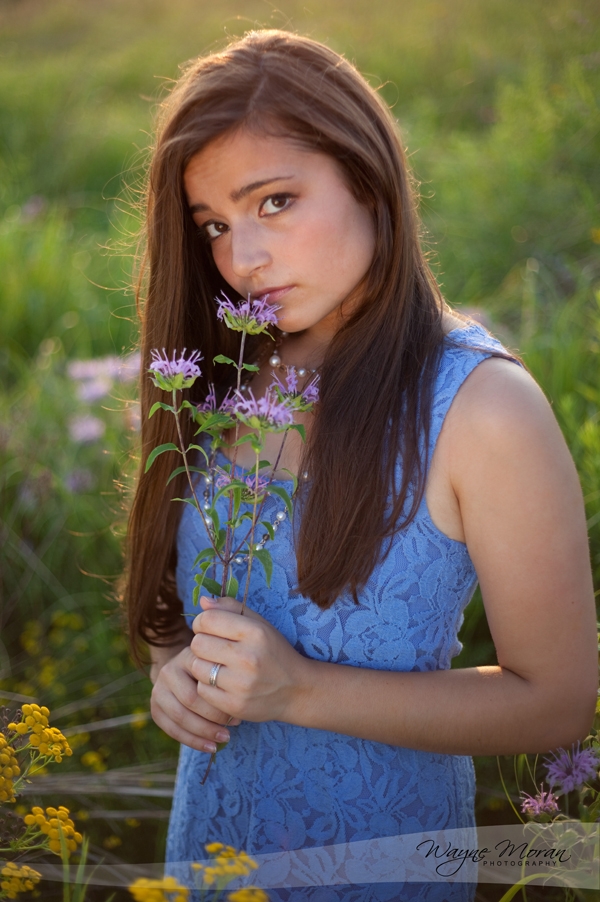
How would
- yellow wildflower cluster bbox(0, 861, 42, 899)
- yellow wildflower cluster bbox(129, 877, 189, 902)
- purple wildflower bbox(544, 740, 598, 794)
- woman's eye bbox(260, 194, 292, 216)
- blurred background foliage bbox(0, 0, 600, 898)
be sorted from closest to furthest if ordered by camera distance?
yellow wildflower cluster bbox(129, 877, 189, 902), yellow wildflower cluster bbox(0, 861, 42, 899), purple wildflower bbox(544, 740, 598, 794), woman's eye bbox(260, 194, 292, 216), blurred background foliage bbox(0, 0, 600, 898)

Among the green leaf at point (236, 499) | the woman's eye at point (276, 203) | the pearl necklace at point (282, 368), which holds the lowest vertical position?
the green leaf at point (236, 499)

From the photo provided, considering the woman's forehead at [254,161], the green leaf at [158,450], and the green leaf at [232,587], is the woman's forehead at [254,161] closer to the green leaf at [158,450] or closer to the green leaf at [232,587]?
the green leaf at [158,450]

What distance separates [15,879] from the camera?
2.45 feet

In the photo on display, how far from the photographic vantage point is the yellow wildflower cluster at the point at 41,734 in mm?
836

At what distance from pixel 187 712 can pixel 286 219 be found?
0.74 metres

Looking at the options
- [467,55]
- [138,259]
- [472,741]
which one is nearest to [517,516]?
[472,741]

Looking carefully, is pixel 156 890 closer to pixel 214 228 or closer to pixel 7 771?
pixel 7 771

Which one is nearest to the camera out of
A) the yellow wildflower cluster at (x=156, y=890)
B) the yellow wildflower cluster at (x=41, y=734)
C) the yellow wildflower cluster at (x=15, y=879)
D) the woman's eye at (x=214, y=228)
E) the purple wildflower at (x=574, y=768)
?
the yellow wildflower cluster at (x=156, y=890)

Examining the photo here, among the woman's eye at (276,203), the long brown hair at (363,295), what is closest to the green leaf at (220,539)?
the long brown hair at (363,295)

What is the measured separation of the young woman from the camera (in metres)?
0.95

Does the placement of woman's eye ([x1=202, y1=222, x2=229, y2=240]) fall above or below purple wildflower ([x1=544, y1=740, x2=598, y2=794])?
above

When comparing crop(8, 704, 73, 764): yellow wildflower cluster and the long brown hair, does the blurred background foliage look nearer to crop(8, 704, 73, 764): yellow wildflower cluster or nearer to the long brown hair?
the long brown hair

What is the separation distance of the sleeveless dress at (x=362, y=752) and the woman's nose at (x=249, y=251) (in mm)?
317

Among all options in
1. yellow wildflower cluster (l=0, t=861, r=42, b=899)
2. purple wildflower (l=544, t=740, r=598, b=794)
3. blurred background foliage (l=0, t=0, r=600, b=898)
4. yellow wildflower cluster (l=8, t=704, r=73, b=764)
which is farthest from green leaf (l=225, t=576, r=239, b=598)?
blurred background foliage (l=0, t=0, r=600, b=898)
